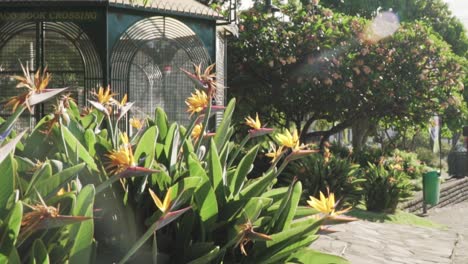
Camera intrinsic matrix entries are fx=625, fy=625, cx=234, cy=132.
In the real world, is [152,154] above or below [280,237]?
above

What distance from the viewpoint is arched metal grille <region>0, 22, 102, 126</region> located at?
29.0 ft

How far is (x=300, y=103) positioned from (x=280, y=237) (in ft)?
37.5

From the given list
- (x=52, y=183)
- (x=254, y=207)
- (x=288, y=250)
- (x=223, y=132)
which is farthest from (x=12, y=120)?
(x=288, y=250)

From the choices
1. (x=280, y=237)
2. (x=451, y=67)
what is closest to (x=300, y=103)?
(x=451, y=67)

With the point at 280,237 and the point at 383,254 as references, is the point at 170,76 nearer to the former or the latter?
the point at 383,254

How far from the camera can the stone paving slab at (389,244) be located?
677 centimetres

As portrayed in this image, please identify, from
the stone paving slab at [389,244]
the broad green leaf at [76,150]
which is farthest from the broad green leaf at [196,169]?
the stone paving slab at [389,244]

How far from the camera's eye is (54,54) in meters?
9.33

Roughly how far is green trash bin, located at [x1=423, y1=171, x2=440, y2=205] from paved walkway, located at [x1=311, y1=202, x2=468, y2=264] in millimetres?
2413

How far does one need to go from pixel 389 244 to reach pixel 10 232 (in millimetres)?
6343

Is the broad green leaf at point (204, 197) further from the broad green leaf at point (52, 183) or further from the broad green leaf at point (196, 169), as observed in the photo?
the broad green leaf at point (52, 183)

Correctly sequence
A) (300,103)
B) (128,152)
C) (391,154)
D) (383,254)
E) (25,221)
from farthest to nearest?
(391,154), (300,103), (383,254), (128,152), (25,221)

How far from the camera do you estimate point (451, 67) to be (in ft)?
46.7

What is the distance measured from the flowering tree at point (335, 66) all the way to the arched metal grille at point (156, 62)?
12.9 feet
